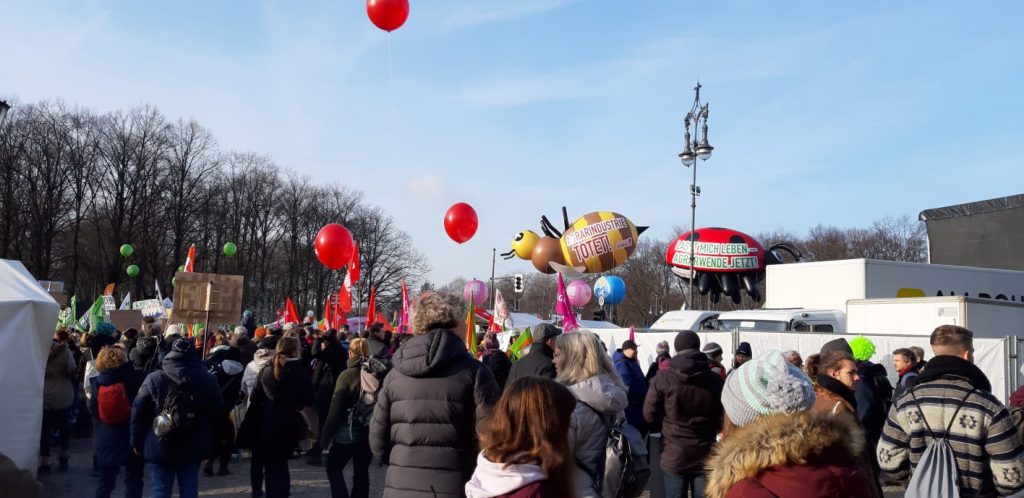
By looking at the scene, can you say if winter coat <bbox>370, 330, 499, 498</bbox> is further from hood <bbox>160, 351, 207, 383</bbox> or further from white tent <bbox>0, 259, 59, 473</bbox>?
white tent <bbox>0, 259, 59, 473</bbox>

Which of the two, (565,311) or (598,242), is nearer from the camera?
(565,311)

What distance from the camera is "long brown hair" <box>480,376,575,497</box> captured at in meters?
2.80

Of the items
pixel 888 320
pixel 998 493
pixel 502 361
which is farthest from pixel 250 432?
pixel 888 320

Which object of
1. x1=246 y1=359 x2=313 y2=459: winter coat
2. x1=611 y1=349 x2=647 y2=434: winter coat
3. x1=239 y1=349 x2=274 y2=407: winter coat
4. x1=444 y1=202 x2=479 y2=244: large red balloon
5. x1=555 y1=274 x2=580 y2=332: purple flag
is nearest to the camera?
x1=246 y1=359 x2=313 y2=459: winter coat

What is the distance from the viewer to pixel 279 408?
690 centimetres

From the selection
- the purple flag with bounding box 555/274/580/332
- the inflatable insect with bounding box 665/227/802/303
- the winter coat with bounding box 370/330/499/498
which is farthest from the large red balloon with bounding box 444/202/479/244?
the inflatable insect with bounding box 665/227/802/303

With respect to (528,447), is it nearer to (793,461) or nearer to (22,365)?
(793,461)

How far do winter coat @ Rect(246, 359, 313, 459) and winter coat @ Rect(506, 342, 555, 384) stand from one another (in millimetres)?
2211

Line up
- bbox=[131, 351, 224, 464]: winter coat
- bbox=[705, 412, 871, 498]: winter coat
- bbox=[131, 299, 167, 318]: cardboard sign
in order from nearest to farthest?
1. bbox=[705, 412, 871, 498]: winter coat
2. bbox=[131, 351, 224, 464]: winter coat
3. bbox=[131, 299, 167, 318]: cardboard sign

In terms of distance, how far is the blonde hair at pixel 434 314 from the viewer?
14.0ft

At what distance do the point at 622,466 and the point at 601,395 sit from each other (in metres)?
0.37

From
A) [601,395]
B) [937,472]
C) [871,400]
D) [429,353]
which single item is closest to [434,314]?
[429,353]

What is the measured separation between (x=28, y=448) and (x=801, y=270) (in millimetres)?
15400

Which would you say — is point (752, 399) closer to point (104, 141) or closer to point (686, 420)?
point (686, 420)
